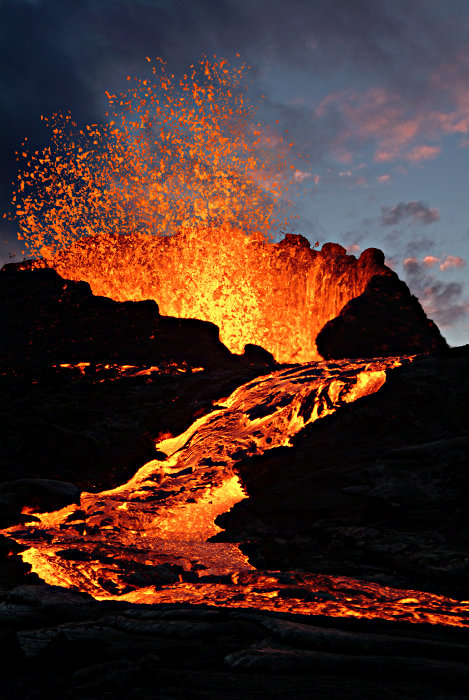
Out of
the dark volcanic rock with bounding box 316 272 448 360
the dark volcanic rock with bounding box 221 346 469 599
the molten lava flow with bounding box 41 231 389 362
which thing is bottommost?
the dark volcanic rock with bounding box 221 346 469 599

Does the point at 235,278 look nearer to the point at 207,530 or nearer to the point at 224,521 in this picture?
the point at 224,521

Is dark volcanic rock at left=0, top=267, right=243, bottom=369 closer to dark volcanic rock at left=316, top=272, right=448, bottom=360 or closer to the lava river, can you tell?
dark volcanic rock at left=316, top=272, right=448, bottom=360

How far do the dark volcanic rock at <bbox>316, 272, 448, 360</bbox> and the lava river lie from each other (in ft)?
10.5

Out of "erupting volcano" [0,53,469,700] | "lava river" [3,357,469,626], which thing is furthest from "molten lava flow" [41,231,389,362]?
"lava river" [3,357,469,626]

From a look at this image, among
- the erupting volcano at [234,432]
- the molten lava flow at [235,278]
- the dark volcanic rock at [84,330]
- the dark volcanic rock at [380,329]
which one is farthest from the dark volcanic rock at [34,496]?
the molten lava flow at [235,278]

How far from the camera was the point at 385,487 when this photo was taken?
6.66 meters

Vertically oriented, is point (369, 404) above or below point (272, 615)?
above

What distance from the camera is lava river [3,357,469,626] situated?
385cm

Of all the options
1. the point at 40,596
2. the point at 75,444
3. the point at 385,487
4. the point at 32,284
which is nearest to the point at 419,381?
the point at 385,487

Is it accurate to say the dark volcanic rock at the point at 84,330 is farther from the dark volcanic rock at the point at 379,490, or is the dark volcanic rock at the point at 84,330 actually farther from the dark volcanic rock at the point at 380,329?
the dark volcanic rock at the point at 379,490

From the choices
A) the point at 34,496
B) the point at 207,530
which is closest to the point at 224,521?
the point at 207,530

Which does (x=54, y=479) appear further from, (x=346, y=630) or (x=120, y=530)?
(x=346, y=630)

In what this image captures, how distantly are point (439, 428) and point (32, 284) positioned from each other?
1248 cm

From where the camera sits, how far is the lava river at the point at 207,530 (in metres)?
3.85
